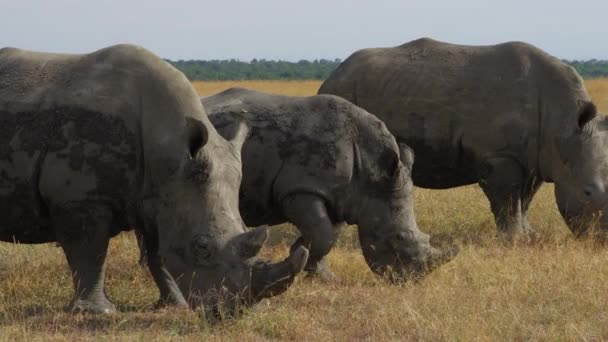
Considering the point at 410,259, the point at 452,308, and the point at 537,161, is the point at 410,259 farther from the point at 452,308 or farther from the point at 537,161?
the point at 537,161

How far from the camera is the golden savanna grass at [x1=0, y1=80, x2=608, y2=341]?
26.2 feet

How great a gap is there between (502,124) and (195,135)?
5.36m

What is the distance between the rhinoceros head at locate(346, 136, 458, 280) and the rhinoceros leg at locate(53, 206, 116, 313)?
2390 mm

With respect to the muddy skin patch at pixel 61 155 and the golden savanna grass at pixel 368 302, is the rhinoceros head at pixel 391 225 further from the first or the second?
the muddy skin patch at pixel 61 155

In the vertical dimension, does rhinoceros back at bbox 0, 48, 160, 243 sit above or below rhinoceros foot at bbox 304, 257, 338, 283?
above

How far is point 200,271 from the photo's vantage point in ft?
26.5

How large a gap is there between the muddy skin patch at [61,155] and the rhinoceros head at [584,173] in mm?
5068

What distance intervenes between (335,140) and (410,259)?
1.15 m

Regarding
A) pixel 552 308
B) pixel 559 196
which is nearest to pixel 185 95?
pixel 552 308

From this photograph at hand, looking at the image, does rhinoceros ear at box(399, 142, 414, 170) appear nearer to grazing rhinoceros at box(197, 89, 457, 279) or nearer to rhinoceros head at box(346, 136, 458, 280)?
grazing rhinoceros at box(197, 89, 457, 279)

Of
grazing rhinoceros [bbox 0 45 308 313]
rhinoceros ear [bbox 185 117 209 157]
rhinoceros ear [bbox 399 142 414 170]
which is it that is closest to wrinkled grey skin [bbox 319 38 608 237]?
rhinoceros ear [bbox 399 142 414 170]

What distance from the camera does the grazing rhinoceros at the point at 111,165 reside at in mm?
8266

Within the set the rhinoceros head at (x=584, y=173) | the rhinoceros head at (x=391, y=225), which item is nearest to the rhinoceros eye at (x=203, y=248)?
the rhinoceros head at (x=391, y=225)

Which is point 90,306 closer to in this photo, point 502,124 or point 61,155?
point 61,155
